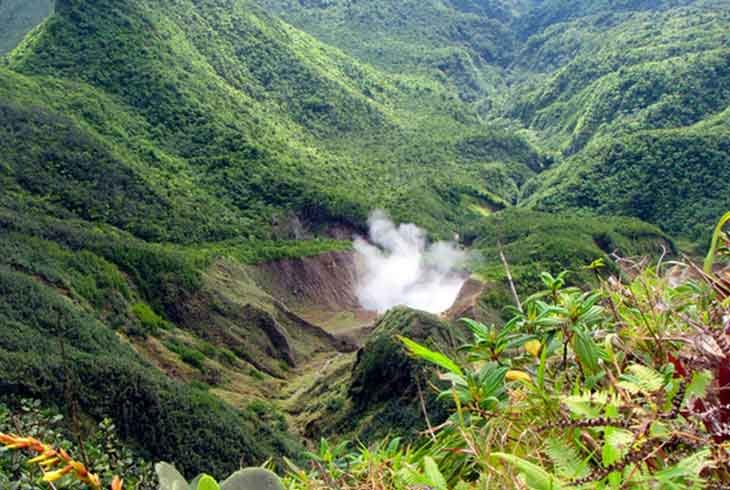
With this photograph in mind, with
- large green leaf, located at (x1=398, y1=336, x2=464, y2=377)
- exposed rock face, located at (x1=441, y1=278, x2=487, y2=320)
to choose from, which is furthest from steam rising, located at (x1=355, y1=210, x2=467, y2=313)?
large green leaf, located at (x1=398, y1=336, x2=464, y2=377)

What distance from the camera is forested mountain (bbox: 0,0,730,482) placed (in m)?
28.5

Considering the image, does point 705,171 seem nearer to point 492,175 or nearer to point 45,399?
point 492,175

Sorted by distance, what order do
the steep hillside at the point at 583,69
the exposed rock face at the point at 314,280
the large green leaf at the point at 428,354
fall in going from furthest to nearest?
the steep hillside at the point at 583,69 < the exposed rock face at the point at 314,280 < the large green leaf at the point at 428,354

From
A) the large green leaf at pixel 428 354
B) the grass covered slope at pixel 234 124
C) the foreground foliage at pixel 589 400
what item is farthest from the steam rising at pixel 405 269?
the large green leaf at pixel 428 354

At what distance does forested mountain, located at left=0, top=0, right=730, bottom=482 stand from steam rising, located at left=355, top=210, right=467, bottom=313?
2.23 m

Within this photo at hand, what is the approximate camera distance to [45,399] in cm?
1816

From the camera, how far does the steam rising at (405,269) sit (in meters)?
61.7

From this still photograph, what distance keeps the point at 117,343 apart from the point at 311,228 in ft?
134

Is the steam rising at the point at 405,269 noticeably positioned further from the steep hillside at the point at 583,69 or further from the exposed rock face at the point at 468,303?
the steep hillside at the point at 583,69

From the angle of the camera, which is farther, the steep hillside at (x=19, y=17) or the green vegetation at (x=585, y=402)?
the steep hillside at (x=19, y=17)

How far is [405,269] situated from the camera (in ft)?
224

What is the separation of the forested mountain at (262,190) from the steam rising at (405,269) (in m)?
2.23

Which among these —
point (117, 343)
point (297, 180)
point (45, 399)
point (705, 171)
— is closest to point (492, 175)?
point (705, 171)

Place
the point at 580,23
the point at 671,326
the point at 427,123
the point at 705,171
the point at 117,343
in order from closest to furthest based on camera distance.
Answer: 1. the point at 671,326
2. the point at 117,343
3. the point at 705,171
4. the point at 427,123
5. the point at 580,23
